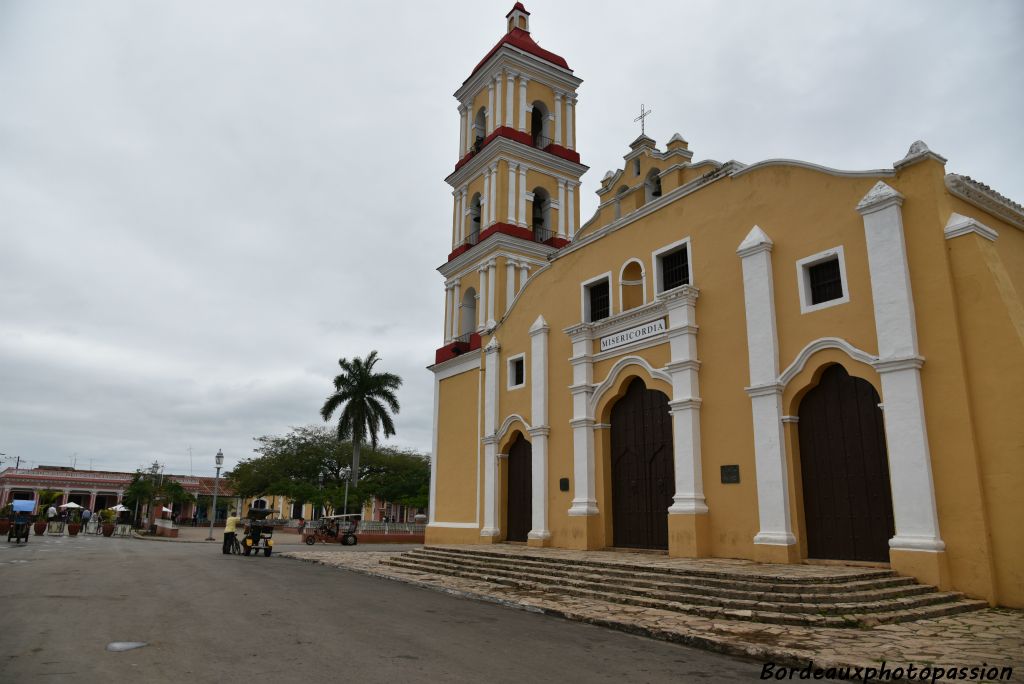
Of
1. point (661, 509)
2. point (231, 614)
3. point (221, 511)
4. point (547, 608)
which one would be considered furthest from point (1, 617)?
point (221, 511)

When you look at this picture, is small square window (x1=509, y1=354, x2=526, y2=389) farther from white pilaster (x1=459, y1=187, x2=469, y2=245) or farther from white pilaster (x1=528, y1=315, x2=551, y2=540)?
white pilaster (x1=459, y1=187, x2=469, y2=245)

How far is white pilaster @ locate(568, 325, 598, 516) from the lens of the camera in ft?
53.4

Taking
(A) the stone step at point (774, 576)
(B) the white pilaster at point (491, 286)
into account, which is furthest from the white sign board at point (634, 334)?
(B) the white pilaster at point (491, 286)

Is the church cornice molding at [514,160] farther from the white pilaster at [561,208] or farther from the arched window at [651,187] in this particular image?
the arched window at [651,187]

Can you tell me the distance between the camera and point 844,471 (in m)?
11.7

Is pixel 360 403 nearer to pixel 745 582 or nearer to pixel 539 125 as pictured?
pixel 539 125

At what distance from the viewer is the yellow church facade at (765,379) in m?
9.96

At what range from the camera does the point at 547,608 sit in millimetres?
9766

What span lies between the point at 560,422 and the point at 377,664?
38.7 feet

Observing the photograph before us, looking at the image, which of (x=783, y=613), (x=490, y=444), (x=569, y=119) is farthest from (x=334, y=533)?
(x=783, y=613)

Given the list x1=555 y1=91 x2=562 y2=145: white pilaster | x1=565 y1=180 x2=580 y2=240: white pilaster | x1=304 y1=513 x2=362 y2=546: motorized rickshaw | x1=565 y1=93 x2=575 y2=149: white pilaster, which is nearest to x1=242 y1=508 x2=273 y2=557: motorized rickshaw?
x1=304 y1=513 x2=362 y2=546: motorized rickshaw

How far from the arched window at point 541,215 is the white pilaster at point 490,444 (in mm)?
5239

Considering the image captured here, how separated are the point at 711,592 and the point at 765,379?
15.0ft

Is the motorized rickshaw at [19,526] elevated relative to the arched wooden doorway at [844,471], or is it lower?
lower
